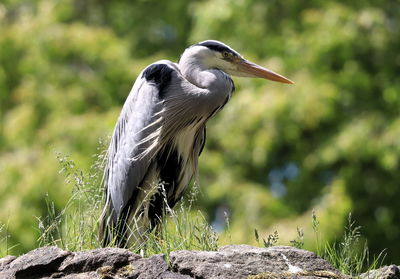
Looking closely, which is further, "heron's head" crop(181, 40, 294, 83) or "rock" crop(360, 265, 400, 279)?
"heron's head" crop(181, 40, 294, 83)

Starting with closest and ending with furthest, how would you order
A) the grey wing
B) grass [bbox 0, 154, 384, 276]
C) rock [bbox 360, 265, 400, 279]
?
rock [bbox 360, 265, 400, 279], grass [bbox 0, 154, 384, 276], the grey wing

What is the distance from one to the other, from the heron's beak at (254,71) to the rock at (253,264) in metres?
2.32

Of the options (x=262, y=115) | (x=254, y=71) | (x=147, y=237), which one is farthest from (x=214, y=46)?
(x=262, y=115)

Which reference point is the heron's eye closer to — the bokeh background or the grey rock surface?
the grey rock surface

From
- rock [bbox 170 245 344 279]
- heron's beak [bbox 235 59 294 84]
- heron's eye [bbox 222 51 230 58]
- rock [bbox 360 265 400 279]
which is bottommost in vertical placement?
rock [bbox 360 265 400 279]

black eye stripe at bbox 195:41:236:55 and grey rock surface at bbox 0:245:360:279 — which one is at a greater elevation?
black eye stripe at bbox 195:41:236:55

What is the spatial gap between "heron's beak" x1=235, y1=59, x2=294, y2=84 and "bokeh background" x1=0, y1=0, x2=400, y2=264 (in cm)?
319

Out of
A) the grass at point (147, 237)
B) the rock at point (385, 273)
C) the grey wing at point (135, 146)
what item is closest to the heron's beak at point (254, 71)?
the grey wing at point (135, 146)

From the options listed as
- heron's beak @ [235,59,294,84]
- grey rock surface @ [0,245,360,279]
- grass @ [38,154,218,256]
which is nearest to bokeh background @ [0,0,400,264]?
heron's beak @ [235,59,294,84]

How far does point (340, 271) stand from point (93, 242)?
1.23 m

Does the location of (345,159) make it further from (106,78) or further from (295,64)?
(106,78)

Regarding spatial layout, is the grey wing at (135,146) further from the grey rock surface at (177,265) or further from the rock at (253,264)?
the rock at (253,264)

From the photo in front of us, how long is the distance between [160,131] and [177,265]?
1.88 m

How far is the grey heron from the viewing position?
5.55 m
